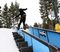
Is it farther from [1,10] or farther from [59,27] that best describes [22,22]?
[1,10]

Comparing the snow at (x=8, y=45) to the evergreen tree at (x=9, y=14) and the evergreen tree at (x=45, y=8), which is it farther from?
the evergreen tree at (x=9, y=14)

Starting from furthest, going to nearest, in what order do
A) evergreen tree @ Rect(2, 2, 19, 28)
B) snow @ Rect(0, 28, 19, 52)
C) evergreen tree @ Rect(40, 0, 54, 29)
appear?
1. evergreen tree @ Rect(2, 2, 19, 28)
2. evergreen tree @ Rect(40, 0, 54, 29)
3. snow @ Rect(0, 28, 19, 52)

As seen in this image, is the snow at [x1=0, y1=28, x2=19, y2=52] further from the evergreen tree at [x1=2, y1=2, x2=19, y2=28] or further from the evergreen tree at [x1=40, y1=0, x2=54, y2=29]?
the evergreen tree at [x1=2, y1=2, x2=19, y2=28]

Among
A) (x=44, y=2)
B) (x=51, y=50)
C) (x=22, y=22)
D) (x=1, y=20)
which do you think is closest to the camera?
(x=51, y=50)

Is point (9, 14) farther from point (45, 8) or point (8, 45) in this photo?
point (8, 45)

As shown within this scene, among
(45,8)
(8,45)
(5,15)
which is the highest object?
(45,8)

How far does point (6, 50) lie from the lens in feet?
31.1

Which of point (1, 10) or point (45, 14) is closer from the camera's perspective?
point (45, 14)

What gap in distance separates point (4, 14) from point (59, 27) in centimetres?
5216

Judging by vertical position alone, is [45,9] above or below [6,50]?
above

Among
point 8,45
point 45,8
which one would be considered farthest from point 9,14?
point 8,45

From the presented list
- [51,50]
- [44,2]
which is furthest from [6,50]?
[44,2]

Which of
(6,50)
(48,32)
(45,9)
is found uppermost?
(45,9)

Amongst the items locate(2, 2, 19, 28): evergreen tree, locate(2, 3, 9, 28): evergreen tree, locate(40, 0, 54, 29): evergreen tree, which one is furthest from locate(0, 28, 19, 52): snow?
locate(2, 3, 9, 28): evergreen tree
